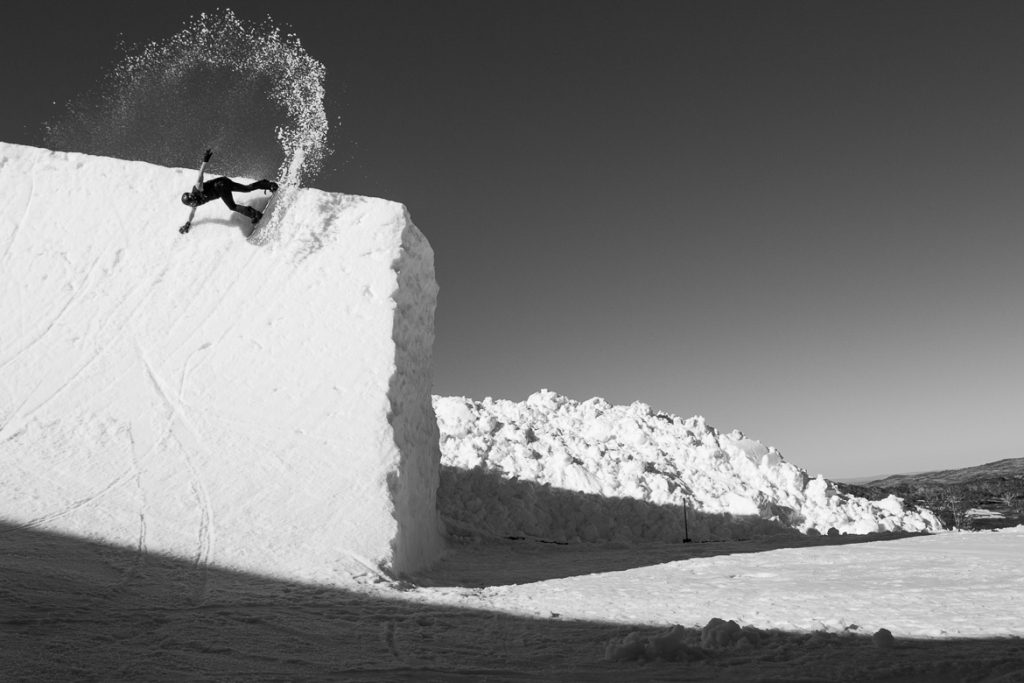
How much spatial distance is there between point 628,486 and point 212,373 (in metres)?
7.72

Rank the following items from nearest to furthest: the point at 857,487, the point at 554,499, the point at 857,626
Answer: the point at 857,626
the point at 554,499
the point at 857,487

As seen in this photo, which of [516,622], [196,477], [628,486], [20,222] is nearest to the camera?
[516,622]

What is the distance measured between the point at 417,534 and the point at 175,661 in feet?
13.9

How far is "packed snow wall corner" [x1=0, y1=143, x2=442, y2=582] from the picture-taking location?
20.6 ft

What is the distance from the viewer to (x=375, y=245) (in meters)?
8.94

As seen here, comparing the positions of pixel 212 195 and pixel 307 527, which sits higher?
pixel 212 195

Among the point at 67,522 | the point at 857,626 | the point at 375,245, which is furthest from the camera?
the point at 375,245

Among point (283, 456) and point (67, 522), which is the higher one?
point (283, 456)

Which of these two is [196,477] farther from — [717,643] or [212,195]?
[717,643]

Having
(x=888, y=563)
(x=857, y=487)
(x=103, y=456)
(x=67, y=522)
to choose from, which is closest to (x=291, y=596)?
(x=67, y=522)

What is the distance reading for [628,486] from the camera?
12523 mm

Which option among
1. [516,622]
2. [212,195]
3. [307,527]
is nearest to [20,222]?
[212,195]

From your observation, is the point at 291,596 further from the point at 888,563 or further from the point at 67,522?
the point at 888,563

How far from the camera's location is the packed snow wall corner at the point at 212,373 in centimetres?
629
